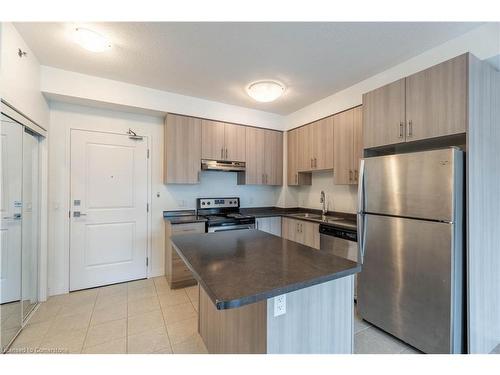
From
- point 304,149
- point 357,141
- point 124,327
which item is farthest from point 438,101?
point 124,327

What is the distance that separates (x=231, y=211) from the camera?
3.93 metres

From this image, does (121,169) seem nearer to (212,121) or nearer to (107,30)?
(212,121)

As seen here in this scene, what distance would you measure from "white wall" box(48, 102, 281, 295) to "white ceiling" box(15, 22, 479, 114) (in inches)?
22.8

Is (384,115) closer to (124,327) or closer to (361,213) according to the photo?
(361,213)

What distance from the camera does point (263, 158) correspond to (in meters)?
3.99

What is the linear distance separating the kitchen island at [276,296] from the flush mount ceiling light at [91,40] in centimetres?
197

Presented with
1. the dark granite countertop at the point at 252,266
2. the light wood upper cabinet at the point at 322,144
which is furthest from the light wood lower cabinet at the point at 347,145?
the dark granite countertop at the point at 252,266

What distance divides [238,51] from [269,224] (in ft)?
8.19

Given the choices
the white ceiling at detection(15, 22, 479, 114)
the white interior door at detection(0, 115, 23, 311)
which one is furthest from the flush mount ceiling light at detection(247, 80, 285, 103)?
the white interior door at detection(0, 115, 23, 311)

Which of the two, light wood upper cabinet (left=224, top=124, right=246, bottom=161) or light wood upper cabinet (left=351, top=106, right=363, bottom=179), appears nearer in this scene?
light wood upper cabinet (left=351, top=106, right=363, bottom=179)

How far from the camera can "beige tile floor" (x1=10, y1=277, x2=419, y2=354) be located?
192cm

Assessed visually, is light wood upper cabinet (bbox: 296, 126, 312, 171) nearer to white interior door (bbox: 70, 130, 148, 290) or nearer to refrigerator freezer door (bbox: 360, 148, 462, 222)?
refrigerator freezer door (bbox: 360, 148, 462, 222)

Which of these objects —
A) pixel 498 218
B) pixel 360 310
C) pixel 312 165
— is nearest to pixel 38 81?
pixel 312 165

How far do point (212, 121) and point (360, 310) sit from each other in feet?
10.2
